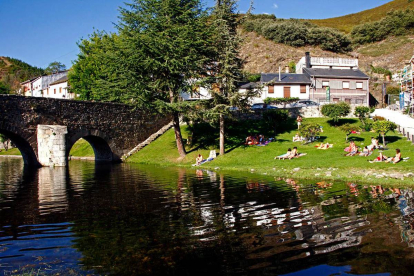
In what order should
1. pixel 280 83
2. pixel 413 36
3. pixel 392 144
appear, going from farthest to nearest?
pixel 413 36, pixel 280 83, pixel 392 144

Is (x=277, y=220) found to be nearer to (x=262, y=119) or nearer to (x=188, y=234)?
(x=188, y=234)

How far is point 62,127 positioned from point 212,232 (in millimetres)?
25848

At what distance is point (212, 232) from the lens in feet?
29.8

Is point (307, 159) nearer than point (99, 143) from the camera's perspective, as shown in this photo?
Yes

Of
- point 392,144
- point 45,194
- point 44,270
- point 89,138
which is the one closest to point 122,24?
point 89,138

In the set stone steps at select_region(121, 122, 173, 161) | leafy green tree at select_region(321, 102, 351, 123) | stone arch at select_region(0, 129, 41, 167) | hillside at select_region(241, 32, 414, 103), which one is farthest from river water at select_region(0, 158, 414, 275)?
hillside at select_region(241, 32, 414, 103)

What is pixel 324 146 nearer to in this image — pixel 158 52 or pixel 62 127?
pixel 158 52

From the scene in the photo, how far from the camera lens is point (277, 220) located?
1022 cm

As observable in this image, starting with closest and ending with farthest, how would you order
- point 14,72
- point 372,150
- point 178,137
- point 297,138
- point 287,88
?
point 372,150, point 178,137, point 297,138, point 287,88, point 14,72

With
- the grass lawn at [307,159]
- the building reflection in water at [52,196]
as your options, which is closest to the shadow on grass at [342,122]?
the grass lawn at [307,159]

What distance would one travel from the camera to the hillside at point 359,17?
143m

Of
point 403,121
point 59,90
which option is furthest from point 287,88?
point 59,90

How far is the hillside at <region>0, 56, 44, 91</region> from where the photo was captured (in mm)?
114456

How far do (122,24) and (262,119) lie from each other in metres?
19.9
